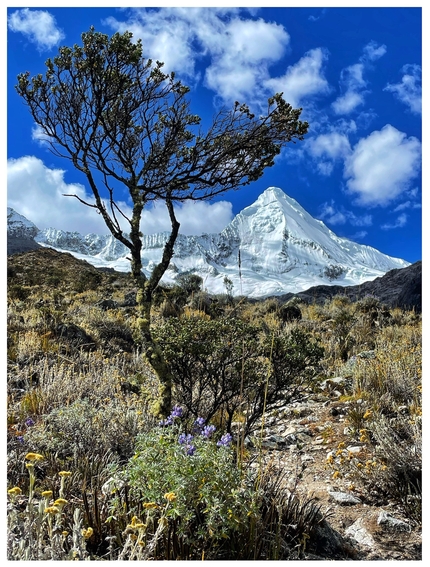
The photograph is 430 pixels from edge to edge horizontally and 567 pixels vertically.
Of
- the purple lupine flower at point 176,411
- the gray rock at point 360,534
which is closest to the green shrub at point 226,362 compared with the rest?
the purple lupine flower at point 176,411

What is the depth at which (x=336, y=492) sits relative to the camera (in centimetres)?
320

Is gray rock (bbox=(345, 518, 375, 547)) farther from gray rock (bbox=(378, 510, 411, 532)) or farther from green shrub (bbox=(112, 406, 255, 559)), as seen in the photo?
green shrub (bbox=(112, 406, 255, 559))

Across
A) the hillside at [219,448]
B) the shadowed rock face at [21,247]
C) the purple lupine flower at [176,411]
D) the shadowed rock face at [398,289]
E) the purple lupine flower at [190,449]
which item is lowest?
the hillside at [219,448]

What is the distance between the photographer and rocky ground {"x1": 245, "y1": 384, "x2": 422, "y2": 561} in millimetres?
2451

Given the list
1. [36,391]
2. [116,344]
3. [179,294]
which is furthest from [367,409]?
[179,294]

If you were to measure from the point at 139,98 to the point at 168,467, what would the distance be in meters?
4.25

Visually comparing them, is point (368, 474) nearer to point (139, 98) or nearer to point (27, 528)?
point (27, 528)

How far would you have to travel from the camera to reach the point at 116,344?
27.0 ft

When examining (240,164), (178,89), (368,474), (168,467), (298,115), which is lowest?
(368,474)

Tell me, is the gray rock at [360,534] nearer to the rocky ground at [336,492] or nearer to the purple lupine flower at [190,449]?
the rocky ground at [336,492]

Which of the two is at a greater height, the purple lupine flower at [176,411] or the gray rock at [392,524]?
the purple lupine flower at [176,411]

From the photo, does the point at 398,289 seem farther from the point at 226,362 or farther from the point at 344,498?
the point at 344,498


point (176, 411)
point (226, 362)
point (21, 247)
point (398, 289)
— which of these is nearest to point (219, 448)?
point (176, 411)

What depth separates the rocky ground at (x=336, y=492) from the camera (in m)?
2.45
